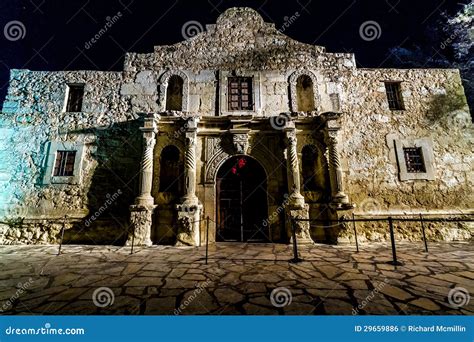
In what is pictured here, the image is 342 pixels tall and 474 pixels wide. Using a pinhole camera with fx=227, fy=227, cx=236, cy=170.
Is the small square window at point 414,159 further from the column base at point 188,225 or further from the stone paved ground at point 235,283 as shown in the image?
the column base at point 188,225

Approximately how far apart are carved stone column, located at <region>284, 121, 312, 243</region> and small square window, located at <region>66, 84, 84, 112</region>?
844 centimetres

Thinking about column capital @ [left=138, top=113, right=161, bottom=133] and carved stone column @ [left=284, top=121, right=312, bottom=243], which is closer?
carved stone column @ [left=284, top=121, right=312, bottom=243]

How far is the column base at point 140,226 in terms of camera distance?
7051mm

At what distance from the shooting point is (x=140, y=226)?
281 inches

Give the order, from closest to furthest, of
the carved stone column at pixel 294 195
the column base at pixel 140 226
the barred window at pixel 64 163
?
1. the column base at pixel 140 226
2. the carved stone column at pixel 294 195
3. the barred window at pixel 64 163

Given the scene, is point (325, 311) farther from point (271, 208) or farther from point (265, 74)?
point (265, 74)

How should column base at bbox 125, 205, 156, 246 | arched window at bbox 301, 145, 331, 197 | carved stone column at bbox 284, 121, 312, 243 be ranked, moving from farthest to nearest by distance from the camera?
arched window at bbox 301, 145, 331, 197
carved stone column at bbox 284, 121, 312, 243
column base at bbox 125, 205, 156, 246

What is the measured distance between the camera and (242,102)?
29.8ft

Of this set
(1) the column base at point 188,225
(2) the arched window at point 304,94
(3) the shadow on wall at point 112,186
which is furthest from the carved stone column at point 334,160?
(3) the shadow on wall at point 112,186

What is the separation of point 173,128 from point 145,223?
3502mm

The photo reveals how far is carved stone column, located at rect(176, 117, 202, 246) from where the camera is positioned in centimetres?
711

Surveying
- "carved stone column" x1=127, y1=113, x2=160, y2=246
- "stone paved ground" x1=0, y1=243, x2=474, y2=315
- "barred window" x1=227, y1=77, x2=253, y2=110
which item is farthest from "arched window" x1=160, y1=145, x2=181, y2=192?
"stone paved ground" x1=0, y1=243, x2=474, y2=315

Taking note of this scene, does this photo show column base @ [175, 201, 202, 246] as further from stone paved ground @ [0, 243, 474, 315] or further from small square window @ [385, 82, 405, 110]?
small square window @ [385, 82, 405, 110]

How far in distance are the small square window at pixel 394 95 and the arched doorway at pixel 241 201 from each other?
617 centimetres
